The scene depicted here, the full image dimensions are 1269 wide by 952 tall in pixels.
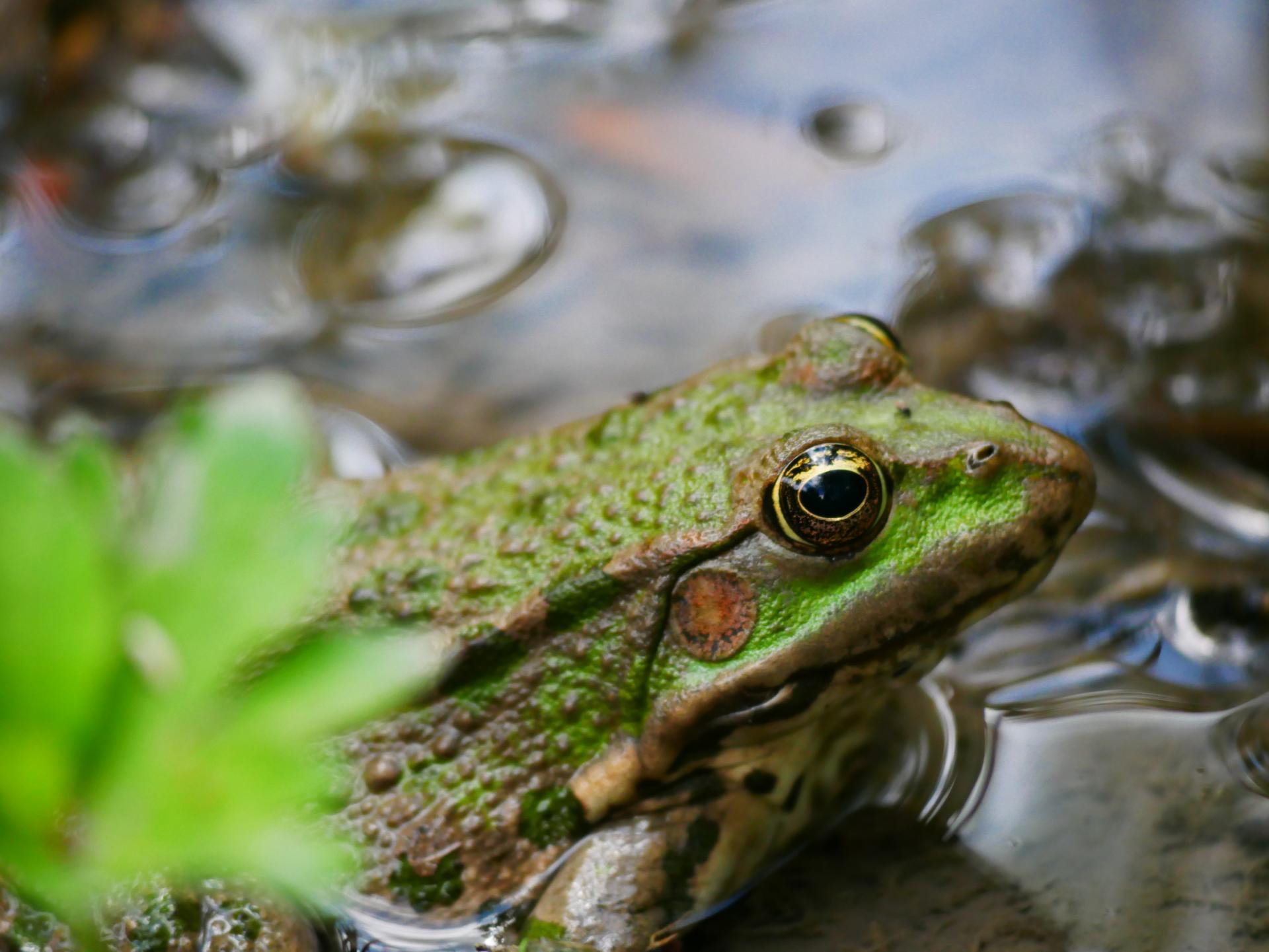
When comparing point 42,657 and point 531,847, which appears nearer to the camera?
point 42,657

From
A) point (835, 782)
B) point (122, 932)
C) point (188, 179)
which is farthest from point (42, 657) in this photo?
point (188, 179)

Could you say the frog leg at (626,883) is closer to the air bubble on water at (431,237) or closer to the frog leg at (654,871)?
the frog leg at (654,871)

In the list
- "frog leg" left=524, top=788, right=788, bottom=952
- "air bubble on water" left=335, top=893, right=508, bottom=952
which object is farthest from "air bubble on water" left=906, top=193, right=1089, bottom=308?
"air bubble on water" left=335, top=893, right=508, bottom=952

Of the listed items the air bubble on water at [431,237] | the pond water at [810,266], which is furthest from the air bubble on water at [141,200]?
the air bubble on water at [431,237]

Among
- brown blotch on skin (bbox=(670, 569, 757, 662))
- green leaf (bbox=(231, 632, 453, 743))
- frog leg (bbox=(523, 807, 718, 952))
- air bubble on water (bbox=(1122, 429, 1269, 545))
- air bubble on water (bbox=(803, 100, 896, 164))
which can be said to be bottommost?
frog leg (bbox=(523, 807, 718, 952))

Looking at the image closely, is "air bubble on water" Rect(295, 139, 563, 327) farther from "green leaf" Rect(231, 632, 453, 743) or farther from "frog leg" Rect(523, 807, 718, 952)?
"green leaf" Rect(231, 632, 453, 743)

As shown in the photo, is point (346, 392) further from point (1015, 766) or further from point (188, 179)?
point (1015, 766)
